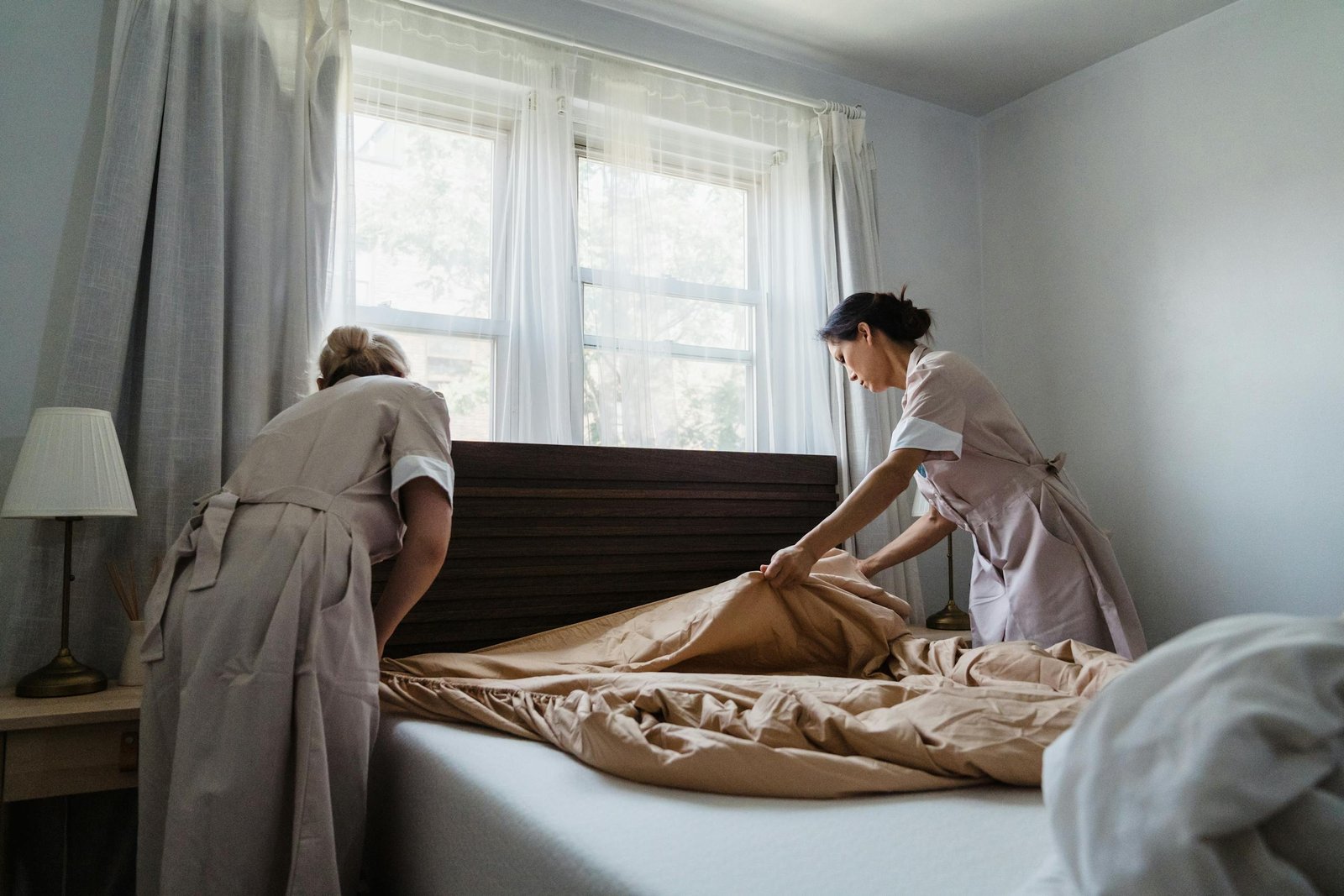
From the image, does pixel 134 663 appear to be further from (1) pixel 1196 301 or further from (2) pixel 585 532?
(1) pixel 1196 301

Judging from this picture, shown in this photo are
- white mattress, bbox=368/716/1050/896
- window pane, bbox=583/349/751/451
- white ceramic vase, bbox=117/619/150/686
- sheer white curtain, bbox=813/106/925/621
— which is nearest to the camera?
white mattress, bbox=368/716/1050/896

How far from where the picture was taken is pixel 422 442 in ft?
5.72

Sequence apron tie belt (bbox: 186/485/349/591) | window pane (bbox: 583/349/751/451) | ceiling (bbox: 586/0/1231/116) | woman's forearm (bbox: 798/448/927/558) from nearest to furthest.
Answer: apron tie belt (bbox: 186/485/349/591)
woman's forearm (bbox: 798/448/927/558)
window pane (bbox: 583/349/751/451)
ceiling (bbox: 586/0/1231/116)

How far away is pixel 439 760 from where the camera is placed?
4.83 ft

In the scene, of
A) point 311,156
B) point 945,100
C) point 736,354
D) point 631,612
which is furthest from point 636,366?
point 945,100

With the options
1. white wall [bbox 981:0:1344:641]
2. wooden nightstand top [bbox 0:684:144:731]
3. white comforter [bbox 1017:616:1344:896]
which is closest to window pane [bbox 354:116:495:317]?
wooden nightstand top [bbox 0:684:144:731]

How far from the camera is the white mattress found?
2.93 ft

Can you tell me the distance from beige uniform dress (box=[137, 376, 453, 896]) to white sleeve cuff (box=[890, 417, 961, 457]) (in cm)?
110

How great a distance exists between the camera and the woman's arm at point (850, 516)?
208 cm

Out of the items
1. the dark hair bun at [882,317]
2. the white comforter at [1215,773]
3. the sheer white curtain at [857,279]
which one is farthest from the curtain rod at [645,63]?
the white comforter at [1215,773]

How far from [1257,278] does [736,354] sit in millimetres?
1809

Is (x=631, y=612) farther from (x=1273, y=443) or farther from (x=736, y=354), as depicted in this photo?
(x=1273, y=443)

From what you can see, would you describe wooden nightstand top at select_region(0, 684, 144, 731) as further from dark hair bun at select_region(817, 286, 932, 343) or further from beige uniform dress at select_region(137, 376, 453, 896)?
dark hair bun at select_region(817, 286, 932, 343)

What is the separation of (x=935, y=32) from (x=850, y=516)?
7.25 feet
